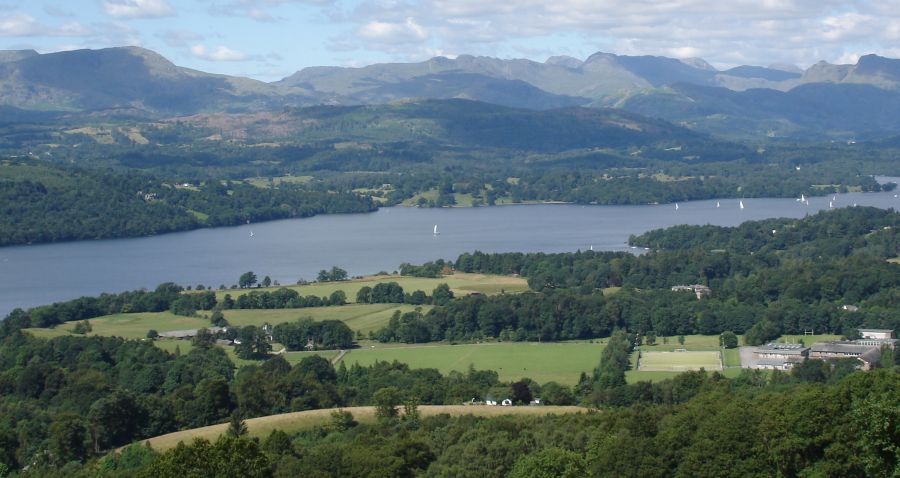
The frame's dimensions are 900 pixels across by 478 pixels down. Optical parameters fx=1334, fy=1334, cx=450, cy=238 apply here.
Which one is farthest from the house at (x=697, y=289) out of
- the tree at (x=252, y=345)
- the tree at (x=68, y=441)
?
the tree at (x=68, y=441)

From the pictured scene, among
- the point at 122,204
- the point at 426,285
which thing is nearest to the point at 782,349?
the point at 426,285

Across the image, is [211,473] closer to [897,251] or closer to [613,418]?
[613,418]

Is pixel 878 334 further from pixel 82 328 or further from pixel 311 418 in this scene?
pixel 82 328

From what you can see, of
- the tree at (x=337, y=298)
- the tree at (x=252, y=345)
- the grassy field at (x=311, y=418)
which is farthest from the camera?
the tree at (x=337, y=298)

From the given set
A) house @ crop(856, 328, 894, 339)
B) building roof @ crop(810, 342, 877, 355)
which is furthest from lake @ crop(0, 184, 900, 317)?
building roof @ crop(810, 342, 877, 355)

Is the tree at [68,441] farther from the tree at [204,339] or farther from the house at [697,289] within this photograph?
the house at [697,289]

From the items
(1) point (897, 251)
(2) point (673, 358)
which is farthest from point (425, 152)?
(2) point (673, 358)
